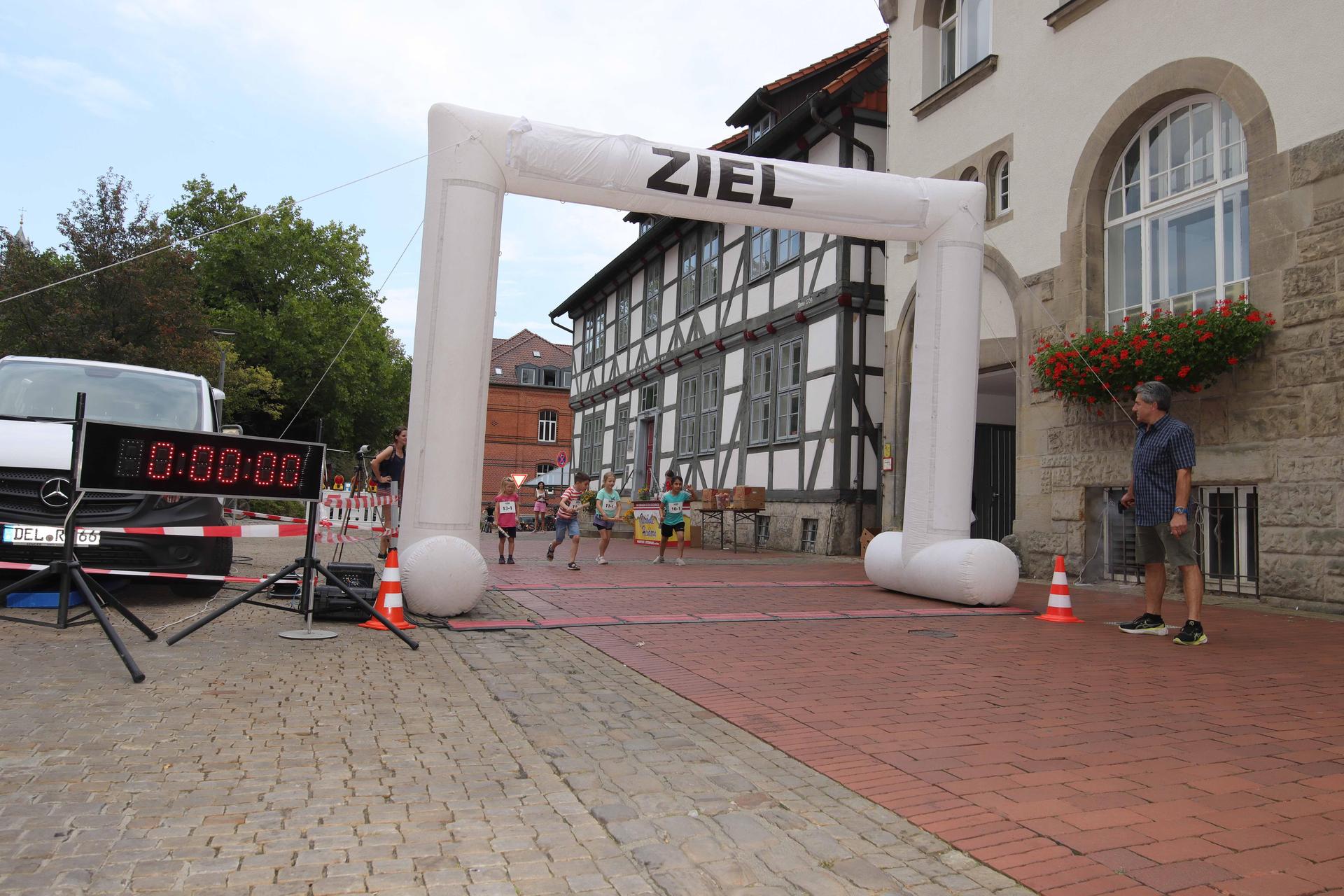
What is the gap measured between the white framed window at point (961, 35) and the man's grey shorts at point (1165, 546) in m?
9.33

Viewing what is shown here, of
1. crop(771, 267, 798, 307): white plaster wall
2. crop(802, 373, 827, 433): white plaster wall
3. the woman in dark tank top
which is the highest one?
crop(771, 267, 798, 307): white plaster wall

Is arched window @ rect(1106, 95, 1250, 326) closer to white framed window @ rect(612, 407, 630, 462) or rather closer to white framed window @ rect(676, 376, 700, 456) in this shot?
white framed window @ rect(676, 376, 700, 456)

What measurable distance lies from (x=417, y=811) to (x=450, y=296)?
5.32m

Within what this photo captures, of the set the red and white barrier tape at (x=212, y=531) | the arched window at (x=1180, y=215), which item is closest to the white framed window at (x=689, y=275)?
Result: the arched window at (x=1180, y=215)

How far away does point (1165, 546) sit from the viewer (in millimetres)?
7133

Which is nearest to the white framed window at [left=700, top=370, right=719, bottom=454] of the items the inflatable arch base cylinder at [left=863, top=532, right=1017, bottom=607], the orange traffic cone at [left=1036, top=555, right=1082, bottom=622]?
the inflatable arch base cylinder at [left=863, top=532, right=1017, bottom=607]

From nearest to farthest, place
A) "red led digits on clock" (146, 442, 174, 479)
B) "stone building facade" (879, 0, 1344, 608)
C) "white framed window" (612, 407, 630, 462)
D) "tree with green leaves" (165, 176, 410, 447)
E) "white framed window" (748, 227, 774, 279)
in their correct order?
"red led digits on clock" (146, 442, 174, 479)
"stone building facade" (879, 0, 1344, 608)
"white framed window" (748, 227, 774, 279)
"white framed window" (612, 407, 630, 462)
"tree with green leaves" (165, 176, 410, 447)

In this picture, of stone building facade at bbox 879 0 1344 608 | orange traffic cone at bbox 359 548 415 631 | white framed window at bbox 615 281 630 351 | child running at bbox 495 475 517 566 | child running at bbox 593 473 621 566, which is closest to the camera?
orange traffic cone at bbox 359 548 415 631

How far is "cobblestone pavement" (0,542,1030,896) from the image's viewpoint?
274 centimetres

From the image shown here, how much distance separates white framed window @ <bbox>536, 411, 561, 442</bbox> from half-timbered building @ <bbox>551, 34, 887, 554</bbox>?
94.9ft

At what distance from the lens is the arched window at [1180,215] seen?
10148 millimetres

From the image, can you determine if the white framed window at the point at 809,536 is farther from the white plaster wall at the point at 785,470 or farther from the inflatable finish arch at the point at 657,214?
the inflatable finish arch at the point at 657,214

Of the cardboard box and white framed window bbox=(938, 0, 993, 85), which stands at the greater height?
white framed window bbox=(938, 0, 993, 85)

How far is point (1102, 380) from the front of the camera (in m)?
10.6
